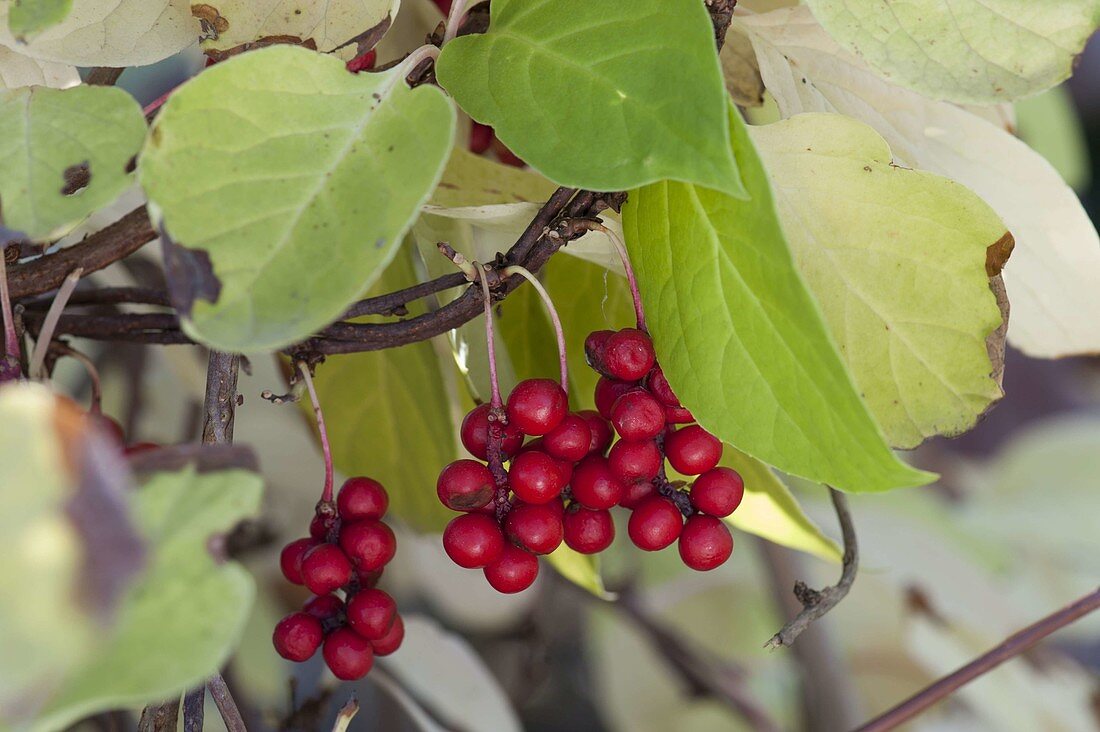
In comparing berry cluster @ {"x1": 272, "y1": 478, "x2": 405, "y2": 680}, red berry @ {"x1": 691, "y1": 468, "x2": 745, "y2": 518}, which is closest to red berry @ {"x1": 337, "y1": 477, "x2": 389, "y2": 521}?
berry cluster @ {"x1": 272, "y1": 478, "x2": 405, "y2": 680}

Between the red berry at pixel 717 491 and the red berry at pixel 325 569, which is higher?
the red berry at pixel 717 491

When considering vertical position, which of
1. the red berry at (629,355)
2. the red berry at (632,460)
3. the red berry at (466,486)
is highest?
the red berry at (629,355)

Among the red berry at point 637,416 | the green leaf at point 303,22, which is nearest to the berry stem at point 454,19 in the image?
the green leaf at point 303,22

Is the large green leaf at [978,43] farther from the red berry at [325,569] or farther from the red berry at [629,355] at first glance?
the red berry at [325,569]

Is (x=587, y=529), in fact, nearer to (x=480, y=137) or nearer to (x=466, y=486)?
(x=466, y=486)

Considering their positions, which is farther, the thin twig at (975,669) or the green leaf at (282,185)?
the thin twig at (975,669)

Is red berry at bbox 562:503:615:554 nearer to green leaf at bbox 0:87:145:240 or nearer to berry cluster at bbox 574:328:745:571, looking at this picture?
berry cluster at bbox 574:328:745:571
